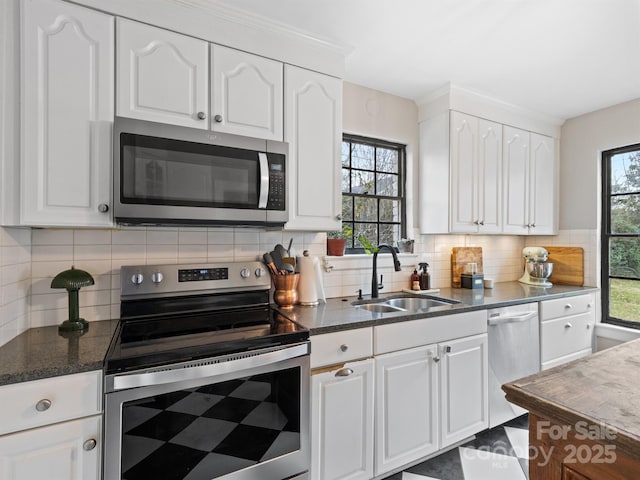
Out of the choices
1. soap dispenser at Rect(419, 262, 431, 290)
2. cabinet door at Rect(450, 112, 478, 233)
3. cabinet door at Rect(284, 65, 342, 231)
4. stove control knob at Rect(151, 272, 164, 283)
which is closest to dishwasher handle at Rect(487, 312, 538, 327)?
soap dispenser at Rect(419, 262, 431, 290)

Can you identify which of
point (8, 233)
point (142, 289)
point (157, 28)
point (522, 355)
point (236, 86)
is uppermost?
point (157, 28)

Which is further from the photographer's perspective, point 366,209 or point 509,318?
point 366,209

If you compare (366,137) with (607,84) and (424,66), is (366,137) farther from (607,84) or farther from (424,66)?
(607,84)

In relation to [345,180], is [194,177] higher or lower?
Answer: lower

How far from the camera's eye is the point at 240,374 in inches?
50.9

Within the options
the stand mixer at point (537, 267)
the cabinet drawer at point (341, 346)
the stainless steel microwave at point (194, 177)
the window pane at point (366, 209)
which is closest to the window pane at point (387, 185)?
the window pane at point (366, 209)

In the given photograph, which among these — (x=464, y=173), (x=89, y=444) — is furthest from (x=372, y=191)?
(x=89, y=444)

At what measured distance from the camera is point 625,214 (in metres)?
2.87

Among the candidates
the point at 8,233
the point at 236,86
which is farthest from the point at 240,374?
the point at 236,86

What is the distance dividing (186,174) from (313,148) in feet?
2.35

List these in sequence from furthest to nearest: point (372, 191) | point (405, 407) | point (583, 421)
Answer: point (372, 191) → point (405, 407) → point (583, 421)

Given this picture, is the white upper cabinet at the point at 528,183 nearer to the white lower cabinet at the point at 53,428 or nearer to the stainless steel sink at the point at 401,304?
the stainless steel sink at the point at 401,304

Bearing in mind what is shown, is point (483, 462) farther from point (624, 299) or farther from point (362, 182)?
point (624, 299)

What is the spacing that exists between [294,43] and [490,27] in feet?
3.51
